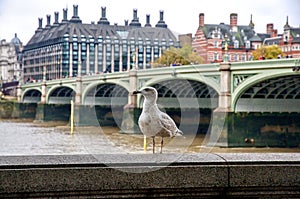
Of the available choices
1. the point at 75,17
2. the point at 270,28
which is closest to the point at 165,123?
the point at 270,28

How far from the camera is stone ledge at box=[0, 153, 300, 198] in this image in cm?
251

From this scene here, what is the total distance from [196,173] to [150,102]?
0.40m

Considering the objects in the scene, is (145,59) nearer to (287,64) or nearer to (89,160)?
(287,64)

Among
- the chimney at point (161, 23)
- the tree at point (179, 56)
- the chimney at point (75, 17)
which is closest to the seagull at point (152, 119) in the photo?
the tree at point (179, 56)

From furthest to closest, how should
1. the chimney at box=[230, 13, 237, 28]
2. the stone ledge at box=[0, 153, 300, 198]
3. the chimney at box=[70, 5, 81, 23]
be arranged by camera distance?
the chimney at box=[70, 5, 81, 23]
the chimney at box=[230, 13, 237, 28]
the stone ledge at box=[0, 153, 300, 198]

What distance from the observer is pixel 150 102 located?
107 inches

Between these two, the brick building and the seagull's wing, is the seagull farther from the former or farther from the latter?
the brick building

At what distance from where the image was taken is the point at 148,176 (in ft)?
8.61

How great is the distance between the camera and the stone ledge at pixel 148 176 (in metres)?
2.51

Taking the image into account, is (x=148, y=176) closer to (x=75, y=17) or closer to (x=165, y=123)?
(x=165, y=123)

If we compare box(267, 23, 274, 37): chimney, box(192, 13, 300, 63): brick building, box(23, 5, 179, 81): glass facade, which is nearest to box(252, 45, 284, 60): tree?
box(192, 13, 300, 63): brick building

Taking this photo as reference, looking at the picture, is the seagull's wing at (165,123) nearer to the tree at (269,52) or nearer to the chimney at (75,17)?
the tree at (269,52)

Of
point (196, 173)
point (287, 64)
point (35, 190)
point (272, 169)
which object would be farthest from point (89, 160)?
point (287, 64)

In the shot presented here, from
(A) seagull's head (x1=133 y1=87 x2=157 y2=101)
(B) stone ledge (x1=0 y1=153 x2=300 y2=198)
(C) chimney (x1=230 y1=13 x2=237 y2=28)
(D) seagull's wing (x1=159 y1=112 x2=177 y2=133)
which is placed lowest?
(B) stone ledge (x1=0 y1=153 x2=300 y2=198)
